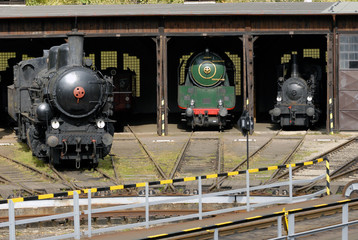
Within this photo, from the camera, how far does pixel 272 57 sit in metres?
42.9

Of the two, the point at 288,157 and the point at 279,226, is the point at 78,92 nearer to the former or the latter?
the point at 288,157

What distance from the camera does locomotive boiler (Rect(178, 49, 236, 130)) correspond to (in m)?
32.8

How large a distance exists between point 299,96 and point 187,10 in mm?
6451

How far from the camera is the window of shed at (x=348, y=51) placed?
105 feet

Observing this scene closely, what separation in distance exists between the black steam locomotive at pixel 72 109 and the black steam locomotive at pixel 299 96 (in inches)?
492

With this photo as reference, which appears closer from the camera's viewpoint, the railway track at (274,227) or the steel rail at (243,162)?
the railway track at (274,227)

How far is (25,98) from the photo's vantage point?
84.5ft

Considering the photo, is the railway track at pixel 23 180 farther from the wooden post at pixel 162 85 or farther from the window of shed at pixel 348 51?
the window of shed at pixel 348 51

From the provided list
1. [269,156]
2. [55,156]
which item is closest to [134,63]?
[269,156]

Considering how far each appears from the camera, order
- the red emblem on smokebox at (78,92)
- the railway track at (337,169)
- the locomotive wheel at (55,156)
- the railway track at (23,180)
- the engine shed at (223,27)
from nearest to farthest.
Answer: the railway track at (23,180) < the railway track at (337,169) < the red emblem on smokebox at (78,92) < the locomotive wheel at (55,156) < the engine shed at (223,27)

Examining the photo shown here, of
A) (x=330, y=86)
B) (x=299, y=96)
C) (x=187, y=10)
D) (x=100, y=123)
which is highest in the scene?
(x=187, y=10)

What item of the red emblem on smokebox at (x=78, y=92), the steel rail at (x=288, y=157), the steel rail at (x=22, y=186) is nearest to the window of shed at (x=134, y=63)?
the steel rail at (x=288, y=157)

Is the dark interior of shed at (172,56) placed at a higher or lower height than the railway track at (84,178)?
higher

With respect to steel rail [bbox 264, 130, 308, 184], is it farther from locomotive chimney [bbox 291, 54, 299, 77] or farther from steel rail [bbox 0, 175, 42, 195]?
steel rail [bbox 0, 175, 42, 195]
